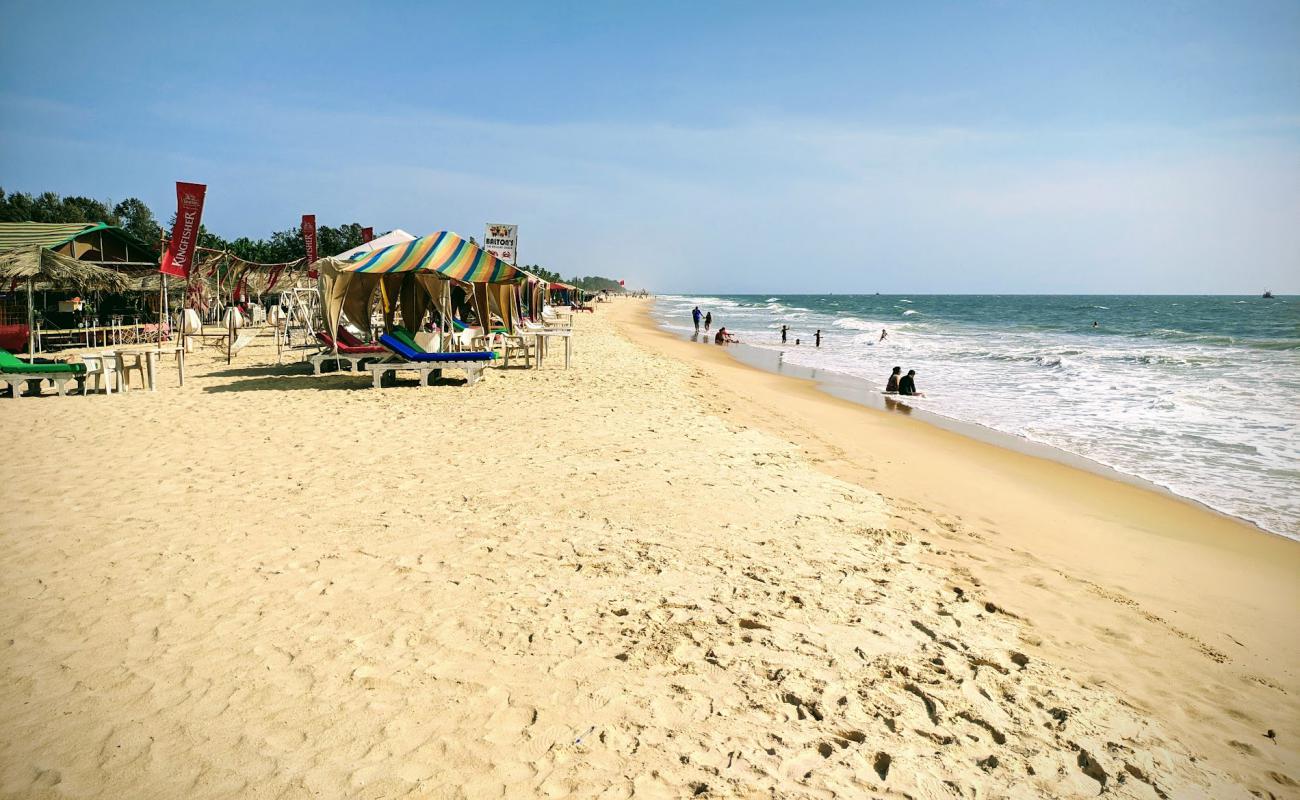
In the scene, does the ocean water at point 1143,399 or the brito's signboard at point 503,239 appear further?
the brito's signboard at point 503,239

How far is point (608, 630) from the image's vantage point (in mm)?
3373

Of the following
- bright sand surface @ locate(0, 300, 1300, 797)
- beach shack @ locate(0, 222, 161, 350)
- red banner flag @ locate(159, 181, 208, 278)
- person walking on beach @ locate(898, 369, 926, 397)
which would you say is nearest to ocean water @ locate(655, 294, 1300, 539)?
person walking on beach @ locate(898, 369, 926, 397)

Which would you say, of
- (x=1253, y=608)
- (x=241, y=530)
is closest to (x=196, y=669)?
(x=241, y=530)

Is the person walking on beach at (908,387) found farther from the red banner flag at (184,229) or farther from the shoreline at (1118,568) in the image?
the red banner flag at (184,229)

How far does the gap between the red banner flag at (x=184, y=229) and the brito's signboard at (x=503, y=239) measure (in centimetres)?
512

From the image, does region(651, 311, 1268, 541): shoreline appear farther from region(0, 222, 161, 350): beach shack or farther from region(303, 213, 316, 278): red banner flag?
region(0, 222, 161, 350): beach shack

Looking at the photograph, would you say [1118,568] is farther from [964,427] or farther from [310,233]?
[310,233]

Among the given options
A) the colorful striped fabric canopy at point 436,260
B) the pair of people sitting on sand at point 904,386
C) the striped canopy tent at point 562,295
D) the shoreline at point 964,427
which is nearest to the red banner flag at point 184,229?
the colorful striped fabric canopy at point 436,260

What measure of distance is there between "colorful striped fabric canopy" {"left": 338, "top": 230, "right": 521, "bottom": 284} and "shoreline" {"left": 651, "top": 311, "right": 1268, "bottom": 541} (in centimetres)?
768

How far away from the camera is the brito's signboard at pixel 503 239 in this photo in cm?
1414

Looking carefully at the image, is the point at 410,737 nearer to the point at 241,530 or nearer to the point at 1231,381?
the point at 241,530

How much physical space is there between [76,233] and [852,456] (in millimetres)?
20677

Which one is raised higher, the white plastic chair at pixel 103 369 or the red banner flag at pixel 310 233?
the red banner flag at pixel 310 233

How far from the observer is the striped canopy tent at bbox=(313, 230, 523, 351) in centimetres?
1088
